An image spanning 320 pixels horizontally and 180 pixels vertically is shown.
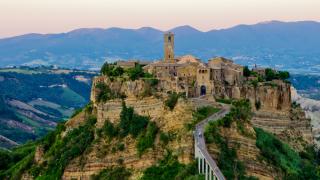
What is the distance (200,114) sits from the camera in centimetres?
5394

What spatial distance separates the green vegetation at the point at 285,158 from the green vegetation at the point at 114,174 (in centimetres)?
942

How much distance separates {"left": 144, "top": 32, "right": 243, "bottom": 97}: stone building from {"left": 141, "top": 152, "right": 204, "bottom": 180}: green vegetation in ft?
21.5

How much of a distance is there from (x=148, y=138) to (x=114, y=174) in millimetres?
3568

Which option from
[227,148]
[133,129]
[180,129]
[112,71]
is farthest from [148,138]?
[112,71]

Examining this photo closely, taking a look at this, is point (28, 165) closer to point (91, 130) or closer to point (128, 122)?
point (91, 130)

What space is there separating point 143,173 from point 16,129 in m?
95.0

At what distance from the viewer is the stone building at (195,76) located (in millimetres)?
57500

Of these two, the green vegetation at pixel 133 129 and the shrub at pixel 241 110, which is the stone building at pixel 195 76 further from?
the green vegetation at pixel 133 129

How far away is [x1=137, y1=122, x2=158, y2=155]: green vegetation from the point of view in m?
53.8

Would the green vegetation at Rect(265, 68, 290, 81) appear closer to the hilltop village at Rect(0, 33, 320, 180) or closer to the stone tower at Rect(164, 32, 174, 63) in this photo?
→ the hilltop village at Rect(0, 33, 320, 180)

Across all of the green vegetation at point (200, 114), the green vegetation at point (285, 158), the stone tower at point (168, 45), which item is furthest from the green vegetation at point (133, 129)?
the stone tower at point (168, 45)

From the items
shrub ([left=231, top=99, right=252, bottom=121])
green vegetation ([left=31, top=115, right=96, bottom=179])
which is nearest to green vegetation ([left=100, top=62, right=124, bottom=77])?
green vegetation ([left=31, top=115, right=96, bottom=179])

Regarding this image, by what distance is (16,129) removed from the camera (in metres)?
144

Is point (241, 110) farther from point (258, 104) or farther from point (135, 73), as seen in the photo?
point (135, 73)
